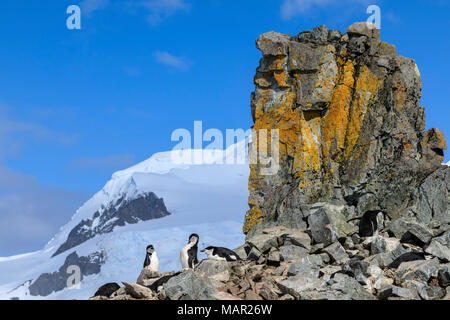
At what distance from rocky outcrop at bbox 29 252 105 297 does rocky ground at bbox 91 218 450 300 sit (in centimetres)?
11130

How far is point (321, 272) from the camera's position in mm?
16656

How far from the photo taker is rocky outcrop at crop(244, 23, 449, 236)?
21.4m

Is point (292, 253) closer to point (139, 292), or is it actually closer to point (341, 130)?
point (139, 292)

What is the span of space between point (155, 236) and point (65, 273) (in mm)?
75624

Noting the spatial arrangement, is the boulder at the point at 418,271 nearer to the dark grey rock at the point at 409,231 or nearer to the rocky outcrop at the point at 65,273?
the dark grey rock at the point at 409,231

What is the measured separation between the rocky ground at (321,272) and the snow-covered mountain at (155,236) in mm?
62920

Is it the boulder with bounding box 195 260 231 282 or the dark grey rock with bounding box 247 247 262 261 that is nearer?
the boulder with bounding box 195 260 231 282

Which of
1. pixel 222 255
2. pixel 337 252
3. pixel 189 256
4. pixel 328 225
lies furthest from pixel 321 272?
pixel 189 256

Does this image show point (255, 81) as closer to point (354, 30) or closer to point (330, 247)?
point (354, 30)

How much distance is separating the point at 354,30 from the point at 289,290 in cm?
1277

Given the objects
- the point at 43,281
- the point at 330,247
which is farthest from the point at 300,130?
the point at 43,281

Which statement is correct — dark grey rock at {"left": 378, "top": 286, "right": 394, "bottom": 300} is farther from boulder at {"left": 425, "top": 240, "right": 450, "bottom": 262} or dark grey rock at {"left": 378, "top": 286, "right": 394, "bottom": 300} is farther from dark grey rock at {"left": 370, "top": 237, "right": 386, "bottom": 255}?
dark grey rock at {"left": 370, "top": 237, "right": 386, "bottom": 255}

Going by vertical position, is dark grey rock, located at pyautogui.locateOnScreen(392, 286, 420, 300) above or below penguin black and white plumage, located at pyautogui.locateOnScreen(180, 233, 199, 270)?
below

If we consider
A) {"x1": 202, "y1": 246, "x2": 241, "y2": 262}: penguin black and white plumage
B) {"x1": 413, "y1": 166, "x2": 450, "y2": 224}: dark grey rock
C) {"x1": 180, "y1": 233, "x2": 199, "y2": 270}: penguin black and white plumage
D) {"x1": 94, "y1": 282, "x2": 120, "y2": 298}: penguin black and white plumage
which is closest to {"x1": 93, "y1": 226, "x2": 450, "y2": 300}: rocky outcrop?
{"x1": 94, "y1": 282, "x2": 120, "y2": 298}: penguin black and white plumage
